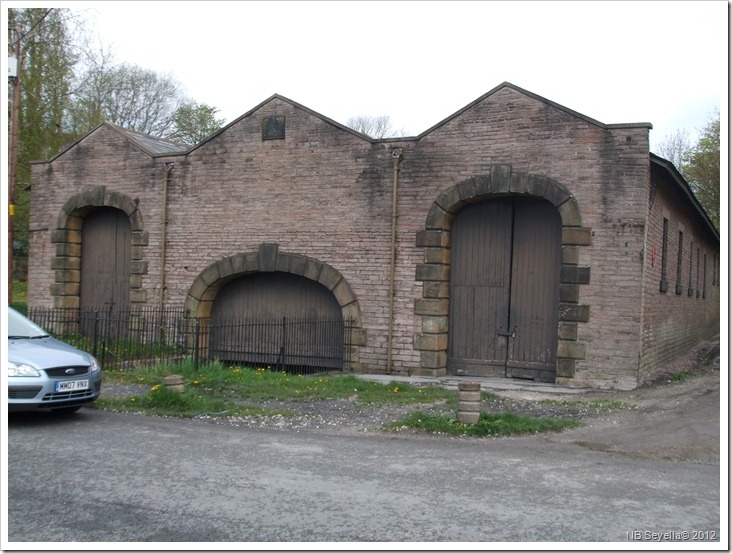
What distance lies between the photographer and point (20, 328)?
1062cm

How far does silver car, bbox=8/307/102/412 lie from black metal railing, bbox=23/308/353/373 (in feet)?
16.0

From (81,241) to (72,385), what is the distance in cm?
1086

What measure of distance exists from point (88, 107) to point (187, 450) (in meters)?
28.5

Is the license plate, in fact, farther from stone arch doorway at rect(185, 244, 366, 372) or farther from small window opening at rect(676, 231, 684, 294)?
small window opening at rect(676, 231, 684, 294)

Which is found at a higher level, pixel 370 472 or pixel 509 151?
pixel 509 151

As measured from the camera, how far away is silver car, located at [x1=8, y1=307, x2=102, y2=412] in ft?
30.2

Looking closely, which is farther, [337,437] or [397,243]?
[397,243]

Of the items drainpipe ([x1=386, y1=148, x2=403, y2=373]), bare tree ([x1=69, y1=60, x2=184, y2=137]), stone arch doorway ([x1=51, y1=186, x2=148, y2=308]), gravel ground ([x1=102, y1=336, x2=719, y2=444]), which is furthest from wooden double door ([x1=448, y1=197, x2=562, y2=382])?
bare tree ([x1=69, y1=60, x2=184, y2=137])

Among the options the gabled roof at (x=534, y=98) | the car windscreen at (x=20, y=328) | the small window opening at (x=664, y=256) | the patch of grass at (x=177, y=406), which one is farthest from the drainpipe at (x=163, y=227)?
the small window opening at (x=664, y=256)

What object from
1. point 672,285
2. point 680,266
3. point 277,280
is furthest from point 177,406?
point 680,266

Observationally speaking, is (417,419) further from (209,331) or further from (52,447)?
(209,331)

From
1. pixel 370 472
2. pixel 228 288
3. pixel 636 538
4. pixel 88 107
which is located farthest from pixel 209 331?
pixel 88 107

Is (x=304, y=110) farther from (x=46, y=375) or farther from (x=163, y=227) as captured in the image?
(x=46, y=375)

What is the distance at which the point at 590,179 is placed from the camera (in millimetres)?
13672
